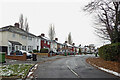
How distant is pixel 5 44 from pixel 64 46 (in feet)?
173

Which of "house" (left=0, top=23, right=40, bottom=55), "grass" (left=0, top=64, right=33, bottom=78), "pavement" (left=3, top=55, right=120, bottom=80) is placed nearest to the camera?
"grass" (left=0, top=64, right=33, bottom=78)

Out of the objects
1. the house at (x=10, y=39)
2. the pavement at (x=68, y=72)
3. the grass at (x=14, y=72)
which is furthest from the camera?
the house at (x=10, y=39)

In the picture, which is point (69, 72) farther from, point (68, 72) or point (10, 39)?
point (10, 39)

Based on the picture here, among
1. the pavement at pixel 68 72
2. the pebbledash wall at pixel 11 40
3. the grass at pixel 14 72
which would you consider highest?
the pebbledash wall at pixel 11 40

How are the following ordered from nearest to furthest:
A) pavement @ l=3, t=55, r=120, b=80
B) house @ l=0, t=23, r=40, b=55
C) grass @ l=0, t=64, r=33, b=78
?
grass @ l=0, t=64, r=33, b=78 → pavement @ l=3, t=55, r=120, b=80 → house @ l=0, t=23, r=40, b=55

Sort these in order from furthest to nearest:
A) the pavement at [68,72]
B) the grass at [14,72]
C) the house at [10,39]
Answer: the house at [10,39]
the pavement at [68,72]
the grass at [14,72]

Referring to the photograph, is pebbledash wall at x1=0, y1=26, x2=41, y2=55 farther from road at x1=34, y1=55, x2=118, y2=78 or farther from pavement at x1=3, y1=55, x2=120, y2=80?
road at x1=34, y1=55, x2=118, y2=78

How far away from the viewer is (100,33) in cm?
2220

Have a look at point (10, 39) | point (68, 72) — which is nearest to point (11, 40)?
point (10, 39)

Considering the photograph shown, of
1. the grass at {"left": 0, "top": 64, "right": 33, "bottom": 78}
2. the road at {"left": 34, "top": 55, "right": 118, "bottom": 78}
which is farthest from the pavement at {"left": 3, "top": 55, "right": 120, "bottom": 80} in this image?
the grass at {"left": 0, "top": 64, "right": 33, "bottom": 78}

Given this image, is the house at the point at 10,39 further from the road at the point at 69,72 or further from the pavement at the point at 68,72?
the road at the point at 69,72

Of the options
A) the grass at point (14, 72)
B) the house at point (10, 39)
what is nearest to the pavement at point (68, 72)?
the grass at point (14, 72)

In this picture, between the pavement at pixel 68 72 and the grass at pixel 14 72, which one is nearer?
the grass at pixel 14 72

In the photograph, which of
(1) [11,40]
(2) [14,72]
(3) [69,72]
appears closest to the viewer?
(2) [14,72]
